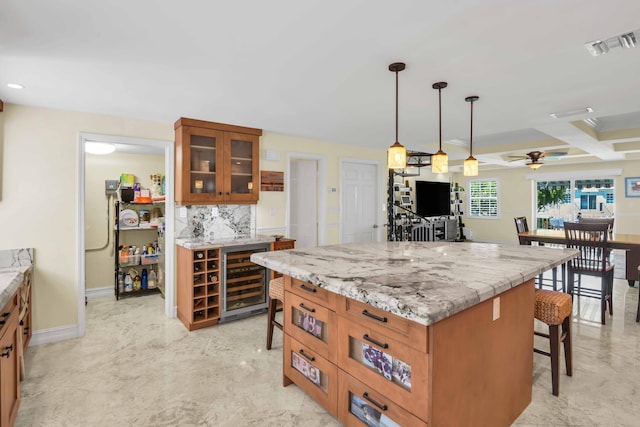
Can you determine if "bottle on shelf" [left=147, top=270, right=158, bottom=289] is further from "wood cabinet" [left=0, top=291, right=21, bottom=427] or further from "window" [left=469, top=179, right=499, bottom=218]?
"window" [left=469, top=179, right=499, bottom=218]

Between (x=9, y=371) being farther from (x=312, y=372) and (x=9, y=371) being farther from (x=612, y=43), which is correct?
(x=612, y=43)

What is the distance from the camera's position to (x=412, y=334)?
1.40m

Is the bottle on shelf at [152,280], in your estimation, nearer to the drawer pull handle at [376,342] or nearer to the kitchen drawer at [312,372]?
the kitchen drawer at [312,372]

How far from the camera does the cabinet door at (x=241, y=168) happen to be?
3.99 m

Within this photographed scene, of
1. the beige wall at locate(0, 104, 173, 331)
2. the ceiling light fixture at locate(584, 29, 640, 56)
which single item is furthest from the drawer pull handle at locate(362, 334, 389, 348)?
the beige wall at locate(0, 104, 173, 331)

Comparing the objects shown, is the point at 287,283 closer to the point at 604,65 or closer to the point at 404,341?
the point at 404,341

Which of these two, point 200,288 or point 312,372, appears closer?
point 312,372

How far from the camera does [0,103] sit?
115 inches

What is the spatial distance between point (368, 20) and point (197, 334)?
10.4 ft

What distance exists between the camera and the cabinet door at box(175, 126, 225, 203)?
12.0 ft

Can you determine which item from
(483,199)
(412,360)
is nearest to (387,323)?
(412,360)

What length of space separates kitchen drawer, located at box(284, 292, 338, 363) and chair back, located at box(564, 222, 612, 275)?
10.9 ft

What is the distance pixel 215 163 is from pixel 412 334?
319cm

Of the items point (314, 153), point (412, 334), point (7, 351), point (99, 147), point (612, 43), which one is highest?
point (612, 43)
